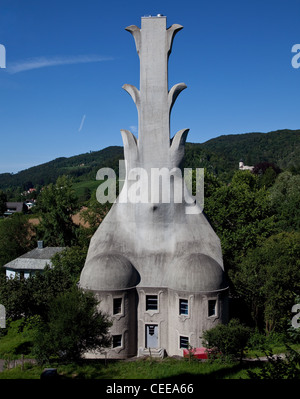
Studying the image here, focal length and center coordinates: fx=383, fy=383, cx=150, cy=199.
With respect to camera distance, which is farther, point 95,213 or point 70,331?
point 95,213

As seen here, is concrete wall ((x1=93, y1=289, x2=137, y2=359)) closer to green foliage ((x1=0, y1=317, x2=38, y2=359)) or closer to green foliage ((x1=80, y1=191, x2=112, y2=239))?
green foliage ((x1=0, y1=317, x2=38, y2=359))

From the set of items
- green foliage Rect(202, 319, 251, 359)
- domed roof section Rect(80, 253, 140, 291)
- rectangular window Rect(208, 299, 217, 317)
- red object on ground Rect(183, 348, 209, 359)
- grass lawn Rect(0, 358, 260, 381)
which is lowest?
red object on ground Rect(183, 348, 209, 359)

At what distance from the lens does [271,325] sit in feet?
104

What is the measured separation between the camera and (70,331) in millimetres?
21031

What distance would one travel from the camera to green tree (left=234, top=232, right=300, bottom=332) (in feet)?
98.4

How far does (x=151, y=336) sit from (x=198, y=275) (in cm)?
592

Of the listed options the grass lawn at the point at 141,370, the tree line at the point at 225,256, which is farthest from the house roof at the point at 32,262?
the grass lawn at the point at 141,370

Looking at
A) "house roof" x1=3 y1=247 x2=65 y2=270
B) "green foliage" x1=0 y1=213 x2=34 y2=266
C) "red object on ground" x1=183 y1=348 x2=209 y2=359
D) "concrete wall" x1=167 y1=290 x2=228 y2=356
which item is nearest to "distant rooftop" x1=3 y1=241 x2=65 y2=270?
"house roof" x1=3 y1=247 x2=65 y2=270

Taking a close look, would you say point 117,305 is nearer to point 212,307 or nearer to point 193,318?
point 193,318

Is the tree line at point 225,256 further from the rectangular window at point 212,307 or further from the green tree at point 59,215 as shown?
the rectangular window at point 212,307

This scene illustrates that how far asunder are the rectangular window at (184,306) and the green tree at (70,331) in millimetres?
6072

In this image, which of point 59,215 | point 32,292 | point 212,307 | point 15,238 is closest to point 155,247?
point 212,307

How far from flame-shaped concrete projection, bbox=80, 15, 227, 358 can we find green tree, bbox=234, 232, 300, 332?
17.0 ft

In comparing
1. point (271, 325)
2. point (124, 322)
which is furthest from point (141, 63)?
point (271, 325)
